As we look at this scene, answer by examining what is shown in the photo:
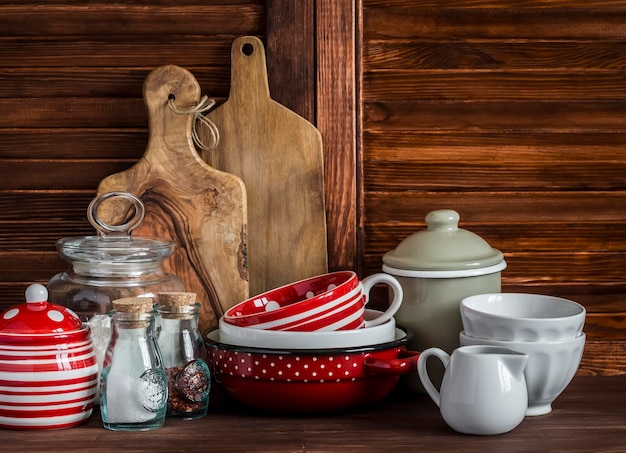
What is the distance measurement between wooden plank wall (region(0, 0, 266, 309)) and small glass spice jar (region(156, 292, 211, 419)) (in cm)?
30

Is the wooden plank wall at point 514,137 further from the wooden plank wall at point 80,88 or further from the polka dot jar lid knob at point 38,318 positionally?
the polka dot jar lid knob at point 38,318

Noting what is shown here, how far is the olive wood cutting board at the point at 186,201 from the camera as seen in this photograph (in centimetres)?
131

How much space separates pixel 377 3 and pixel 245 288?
1.68 feet

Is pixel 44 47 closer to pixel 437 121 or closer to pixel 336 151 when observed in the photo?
pixel 336 151

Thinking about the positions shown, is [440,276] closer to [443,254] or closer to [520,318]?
[443,254]

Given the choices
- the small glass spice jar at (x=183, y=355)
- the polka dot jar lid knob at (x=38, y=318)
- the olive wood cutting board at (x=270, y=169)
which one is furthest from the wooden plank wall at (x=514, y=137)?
the polka dot jar lid knob at (x=38, y=318)

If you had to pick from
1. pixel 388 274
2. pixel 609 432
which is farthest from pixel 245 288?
pixel 609 432

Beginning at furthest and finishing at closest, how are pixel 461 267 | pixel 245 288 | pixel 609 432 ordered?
pixel 245 288 < pixel 461 267 < pixel 609 432

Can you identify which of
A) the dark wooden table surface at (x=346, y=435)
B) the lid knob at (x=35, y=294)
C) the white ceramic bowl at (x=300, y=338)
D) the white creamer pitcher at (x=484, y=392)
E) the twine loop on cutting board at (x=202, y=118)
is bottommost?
the dark wooden table surface at (x=346, y=435)

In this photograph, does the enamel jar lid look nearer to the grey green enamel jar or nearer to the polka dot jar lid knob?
the grey green enamel jar

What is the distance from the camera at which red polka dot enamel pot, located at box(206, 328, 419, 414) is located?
109 cm

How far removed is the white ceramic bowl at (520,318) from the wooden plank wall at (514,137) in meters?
0.15

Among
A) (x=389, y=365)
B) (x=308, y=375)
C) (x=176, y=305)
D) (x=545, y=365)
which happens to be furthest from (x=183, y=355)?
(x=545, y=365)

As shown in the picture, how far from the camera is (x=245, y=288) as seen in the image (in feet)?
4.30
